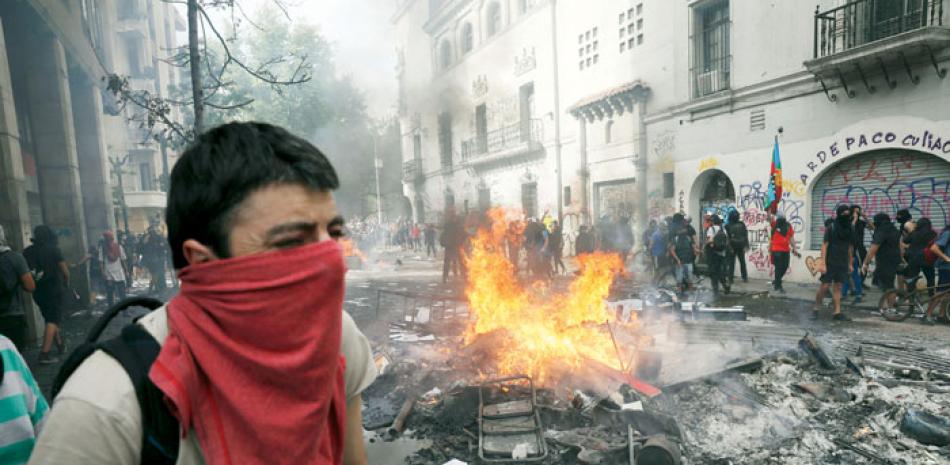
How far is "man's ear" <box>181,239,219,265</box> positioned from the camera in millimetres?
1104

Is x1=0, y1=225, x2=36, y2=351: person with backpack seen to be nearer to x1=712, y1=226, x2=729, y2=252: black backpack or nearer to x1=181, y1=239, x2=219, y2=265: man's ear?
x1=181, y1=239, x2=219, y2=265: man's ear

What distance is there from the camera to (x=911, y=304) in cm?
812

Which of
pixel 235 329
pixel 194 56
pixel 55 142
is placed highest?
pixel 194 56

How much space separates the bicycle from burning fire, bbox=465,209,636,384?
195 inches

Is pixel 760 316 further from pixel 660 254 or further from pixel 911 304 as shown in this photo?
pixel 660 254

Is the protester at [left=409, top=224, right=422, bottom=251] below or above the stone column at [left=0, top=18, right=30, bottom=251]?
below

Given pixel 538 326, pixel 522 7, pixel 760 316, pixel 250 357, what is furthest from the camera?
pixel 522 7

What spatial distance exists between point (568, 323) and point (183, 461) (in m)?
6.47

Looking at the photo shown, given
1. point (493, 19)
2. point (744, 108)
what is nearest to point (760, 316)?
point (744, 108)

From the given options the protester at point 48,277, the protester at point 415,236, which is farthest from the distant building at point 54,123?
the protester at point 415,236

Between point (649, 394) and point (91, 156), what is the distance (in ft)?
50.9

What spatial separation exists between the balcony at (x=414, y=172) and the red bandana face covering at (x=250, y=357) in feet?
113

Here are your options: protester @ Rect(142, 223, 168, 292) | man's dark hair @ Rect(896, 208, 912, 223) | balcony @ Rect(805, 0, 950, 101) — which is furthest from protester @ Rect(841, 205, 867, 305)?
protester @ Rect(142, 223, 168, 292)

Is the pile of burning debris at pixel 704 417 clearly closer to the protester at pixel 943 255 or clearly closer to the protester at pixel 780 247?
the protester at pixel 943 255
